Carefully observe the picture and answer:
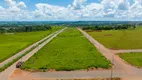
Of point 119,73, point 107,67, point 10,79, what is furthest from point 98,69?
point 10,79

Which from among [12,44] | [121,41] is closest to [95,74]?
[121,41]

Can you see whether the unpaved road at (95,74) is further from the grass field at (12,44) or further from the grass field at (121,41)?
the grass field at (121,41)

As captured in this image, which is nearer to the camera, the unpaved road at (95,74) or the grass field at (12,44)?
the unpaved road at (95,74)

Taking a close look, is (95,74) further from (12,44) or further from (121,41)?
(12,44)

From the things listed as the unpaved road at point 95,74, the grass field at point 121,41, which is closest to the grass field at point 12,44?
the unpaved road at point 95,74

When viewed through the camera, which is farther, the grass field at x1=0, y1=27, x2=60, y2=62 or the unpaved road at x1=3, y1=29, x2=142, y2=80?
the grass field at x1=0, y1=27, x2=60, y2=62

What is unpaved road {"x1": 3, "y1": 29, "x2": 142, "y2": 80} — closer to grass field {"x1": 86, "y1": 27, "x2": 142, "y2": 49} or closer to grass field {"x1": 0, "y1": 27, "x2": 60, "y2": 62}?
grass field {"x1": 0, "y1": 27, "x2": 60, "y2": 62}

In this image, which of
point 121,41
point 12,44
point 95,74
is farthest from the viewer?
point 121,41

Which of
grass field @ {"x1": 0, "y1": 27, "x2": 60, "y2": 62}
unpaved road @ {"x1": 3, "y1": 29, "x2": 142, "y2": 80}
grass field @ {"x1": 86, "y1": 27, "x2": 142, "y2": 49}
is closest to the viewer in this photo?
unpaved road @ {"x1": 3, "y1": 29, "x2": 142, "y2": 80}

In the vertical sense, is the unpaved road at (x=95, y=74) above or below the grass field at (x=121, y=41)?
above

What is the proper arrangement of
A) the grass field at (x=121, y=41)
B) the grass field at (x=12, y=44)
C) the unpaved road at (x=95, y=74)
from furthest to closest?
the grass field at (x=121, y=41) < the grass field at (x=12, y=44) < the unpaved road at (x=95, y=74)

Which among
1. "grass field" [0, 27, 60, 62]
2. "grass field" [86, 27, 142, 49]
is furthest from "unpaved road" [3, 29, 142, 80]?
"grass field" [86, 27, 142, 49]
